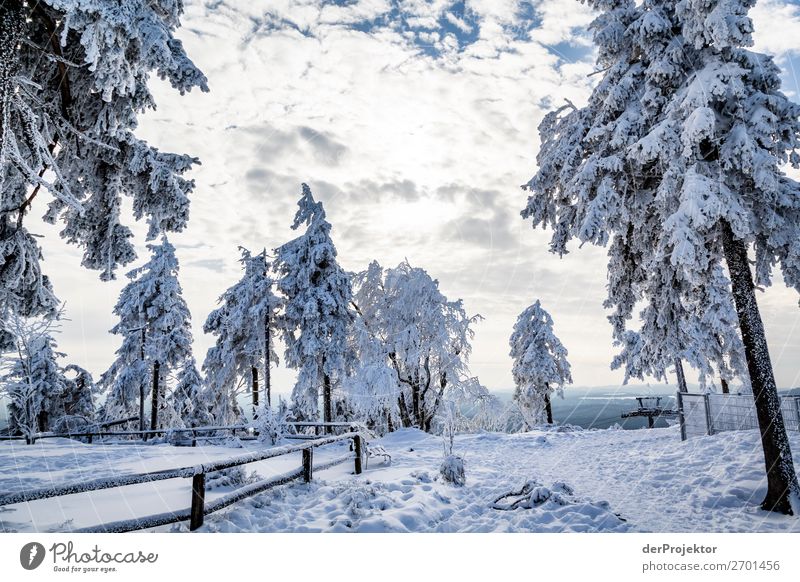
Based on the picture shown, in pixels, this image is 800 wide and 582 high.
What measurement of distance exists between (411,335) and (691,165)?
13.7 meters

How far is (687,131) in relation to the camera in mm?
6777

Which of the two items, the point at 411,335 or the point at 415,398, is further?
the point at 415,398

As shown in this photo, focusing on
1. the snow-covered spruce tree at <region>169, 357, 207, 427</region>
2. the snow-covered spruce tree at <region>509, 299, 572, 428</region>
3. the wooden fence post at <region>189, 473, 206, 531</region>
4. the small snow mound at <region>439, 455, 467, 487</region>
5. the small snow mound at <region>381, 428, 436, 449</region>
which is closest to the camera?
the wooden fence post at <region>189, 473, 206, 531</region>

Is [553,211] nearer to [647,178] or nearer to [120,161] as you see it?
[647,178]

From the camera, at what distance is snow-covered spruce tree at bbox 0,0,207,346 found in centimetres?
489

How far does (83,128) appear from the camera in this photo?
7.02 m

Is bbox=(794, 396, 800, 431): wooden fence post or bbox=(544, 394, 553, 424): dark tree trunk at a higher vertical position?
bbox=(794, 396, 800, 431): wooden fence post

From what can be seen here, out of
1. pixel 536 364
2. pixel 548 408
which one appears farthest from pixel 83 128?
pixel 548 408

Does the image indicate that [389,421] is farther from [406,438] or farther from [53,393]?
[53,393]

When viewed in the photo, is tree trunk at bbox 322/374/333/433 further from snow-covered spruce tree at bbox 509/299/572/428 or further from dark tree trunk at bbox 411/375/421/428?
snow-covered spruce tree at bbox 509/299/572/428

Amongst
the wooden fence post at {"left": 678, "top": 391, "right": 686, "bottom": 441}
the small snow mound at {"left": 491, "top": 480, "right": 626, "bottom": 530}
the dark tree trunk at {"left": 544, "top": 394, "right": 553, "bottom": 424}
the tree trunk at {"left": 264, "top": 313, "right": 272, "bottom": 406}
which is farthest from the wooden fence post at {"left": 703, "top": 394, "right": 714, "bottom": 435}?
the tree trunk at {"left": 264, "top": 313, "right": 272, "bottom": 406}

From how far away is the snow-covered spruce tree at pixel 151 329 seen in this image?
2311 centimetres

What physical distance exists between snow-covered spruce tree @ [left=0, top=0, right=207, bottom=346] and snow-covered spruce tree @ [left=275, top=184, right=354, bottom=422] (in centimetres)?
1043
